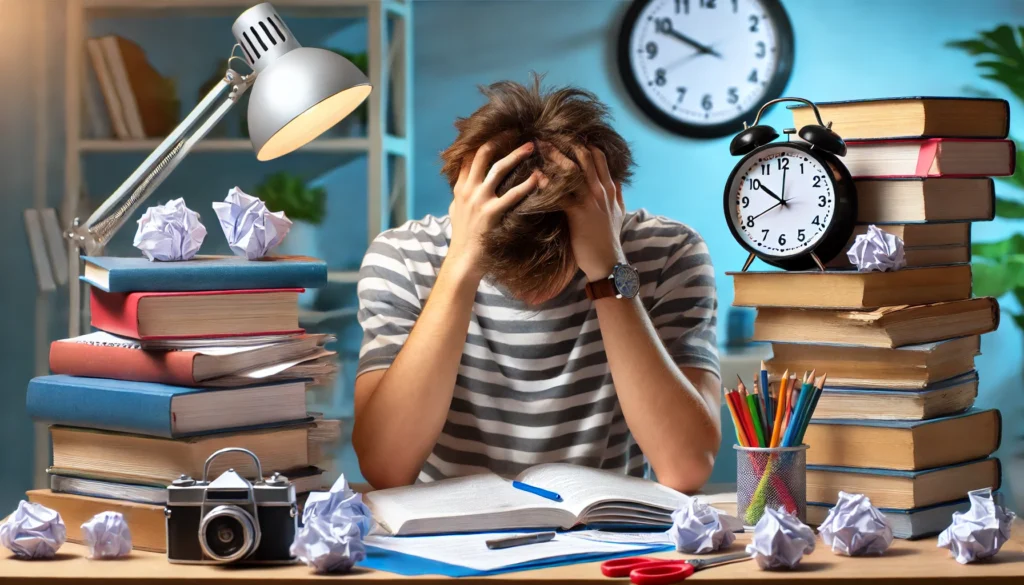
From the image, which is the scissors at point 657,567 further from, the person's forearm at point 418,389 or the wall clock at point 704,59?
the wall clock at point 704,59

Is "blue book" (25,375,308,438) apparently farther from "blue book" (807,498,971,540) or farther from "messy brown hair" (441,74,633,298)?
"blue book" (807,498,971,540)

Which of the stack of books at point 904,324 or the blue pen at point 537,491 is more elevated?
the stack of books at point 904,324

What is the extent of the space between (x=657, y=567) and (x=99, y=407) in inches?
23.2

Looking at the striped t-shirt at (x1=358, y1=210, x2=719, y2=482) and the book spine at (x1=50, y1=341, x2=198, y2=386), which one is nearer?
the book spine at (x1=50, y1=341, x2=198, y2=386)

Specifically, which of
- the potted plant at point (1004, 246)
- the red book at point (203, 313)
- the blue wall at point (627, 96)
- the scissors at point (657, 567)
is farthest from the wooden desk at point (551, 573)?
the blue wall at point (627, 96)

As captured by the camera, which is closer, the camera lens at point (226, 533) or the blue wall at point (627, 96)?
the camera lens at point (226, 533)

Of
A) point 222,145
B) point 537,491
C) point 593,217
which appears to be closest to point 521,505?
point 537,491

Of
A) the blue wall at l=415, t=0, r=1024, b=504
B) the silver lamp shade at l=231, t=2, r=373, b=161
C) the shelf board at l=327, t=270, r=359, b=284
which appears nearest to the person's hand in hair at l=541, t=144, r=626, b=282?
the silver lamp shade at l=231, t=2, r=373, b=161

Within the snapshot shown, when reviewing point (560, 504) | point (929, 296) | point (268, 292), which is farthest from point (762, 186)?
point (268, 292)

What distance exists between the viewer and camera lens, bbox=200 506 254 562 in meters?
1.00

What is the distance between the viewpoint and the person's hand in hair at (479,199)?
4.36ft

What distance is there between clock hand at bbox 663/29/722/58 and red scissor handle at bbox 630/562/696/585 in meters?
2.94

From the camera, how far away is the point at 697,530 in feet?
3.45

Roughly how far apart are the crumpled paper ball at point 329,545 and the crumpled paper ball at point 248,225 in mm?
340
